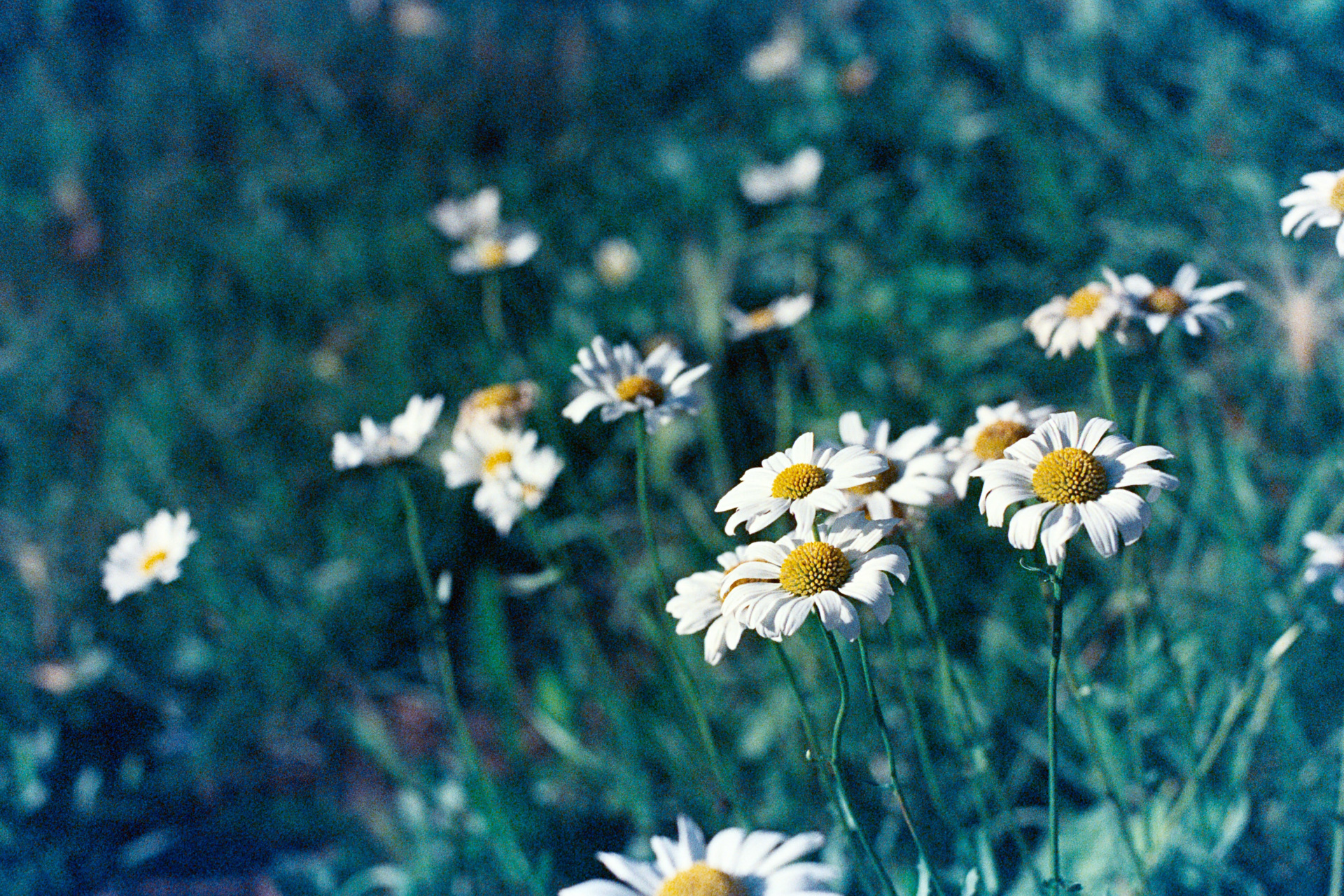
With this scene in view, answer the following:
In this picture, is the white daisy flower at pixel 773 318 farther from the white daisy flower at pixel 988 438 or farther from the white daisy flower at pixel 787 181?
the white daisy flower at pixel 787 181

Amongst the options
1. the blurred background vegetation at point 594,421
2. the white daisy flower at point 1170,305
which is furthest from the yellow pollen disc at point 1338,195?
the blurred background vegetation at point 594,421

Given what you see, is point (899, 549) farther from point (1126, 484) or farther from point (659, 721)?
point (659, 721)

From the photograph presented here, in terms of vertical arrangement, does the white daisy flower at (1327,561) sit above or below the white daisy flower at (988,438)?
below

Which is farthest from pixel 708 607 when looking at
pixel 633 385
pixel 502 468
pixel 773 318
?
pixel 773 318

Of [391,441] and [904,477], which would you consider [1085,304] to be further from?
[391,441]

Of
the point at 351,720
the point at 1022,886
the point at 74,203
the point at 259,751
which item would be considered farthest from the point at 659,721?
the point at 74,203
